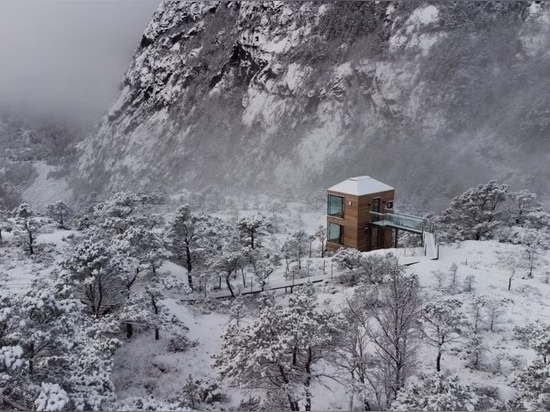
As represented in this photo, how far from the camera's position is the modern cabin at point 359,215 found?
94.4 feet

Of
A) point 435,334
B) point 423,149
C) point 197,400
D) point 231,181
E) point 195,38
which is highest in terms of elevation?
point 195,38

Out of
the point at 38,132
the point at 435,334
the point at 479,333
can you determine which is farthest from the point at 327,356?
the point at 38,132

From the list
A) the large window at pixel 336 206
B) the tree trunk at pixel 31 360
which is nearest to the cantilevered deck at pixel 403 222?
the large window at pixel 336 206

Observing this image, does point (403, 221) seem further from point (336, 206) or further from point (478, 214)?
point (478, 214)

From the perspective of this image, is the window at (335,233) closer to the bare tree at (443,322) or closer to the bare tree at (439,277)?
the bare tree at (439,277)

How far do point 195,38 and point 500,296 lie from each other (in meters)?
80.7

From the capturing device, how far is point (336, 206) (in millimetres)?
30031

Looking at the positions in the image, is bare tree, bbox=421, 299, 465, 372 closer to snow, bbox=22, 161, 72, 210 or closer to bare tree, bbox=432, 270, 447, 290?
bare tree, bbox=432, 270, 447, 290

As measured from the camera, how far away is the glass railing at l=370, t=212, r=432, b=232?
92.7 feet

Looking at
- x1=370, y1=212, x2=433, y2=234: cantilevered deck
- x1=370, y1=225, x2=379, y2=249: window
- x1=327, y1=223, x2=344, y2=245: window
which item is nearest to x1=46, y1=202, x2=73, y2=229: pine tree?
x1=327, y1=223, x2=344, y2=245: window

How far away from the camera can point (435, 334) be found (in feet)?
56.1

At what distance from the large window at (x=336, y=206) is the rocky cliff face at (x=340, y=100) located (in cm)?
3100

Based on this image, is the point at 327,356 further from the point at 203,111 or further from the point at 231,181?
the point at 203,111

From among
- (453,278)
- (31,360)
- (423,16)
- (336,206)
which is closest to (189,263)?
(336,206)
